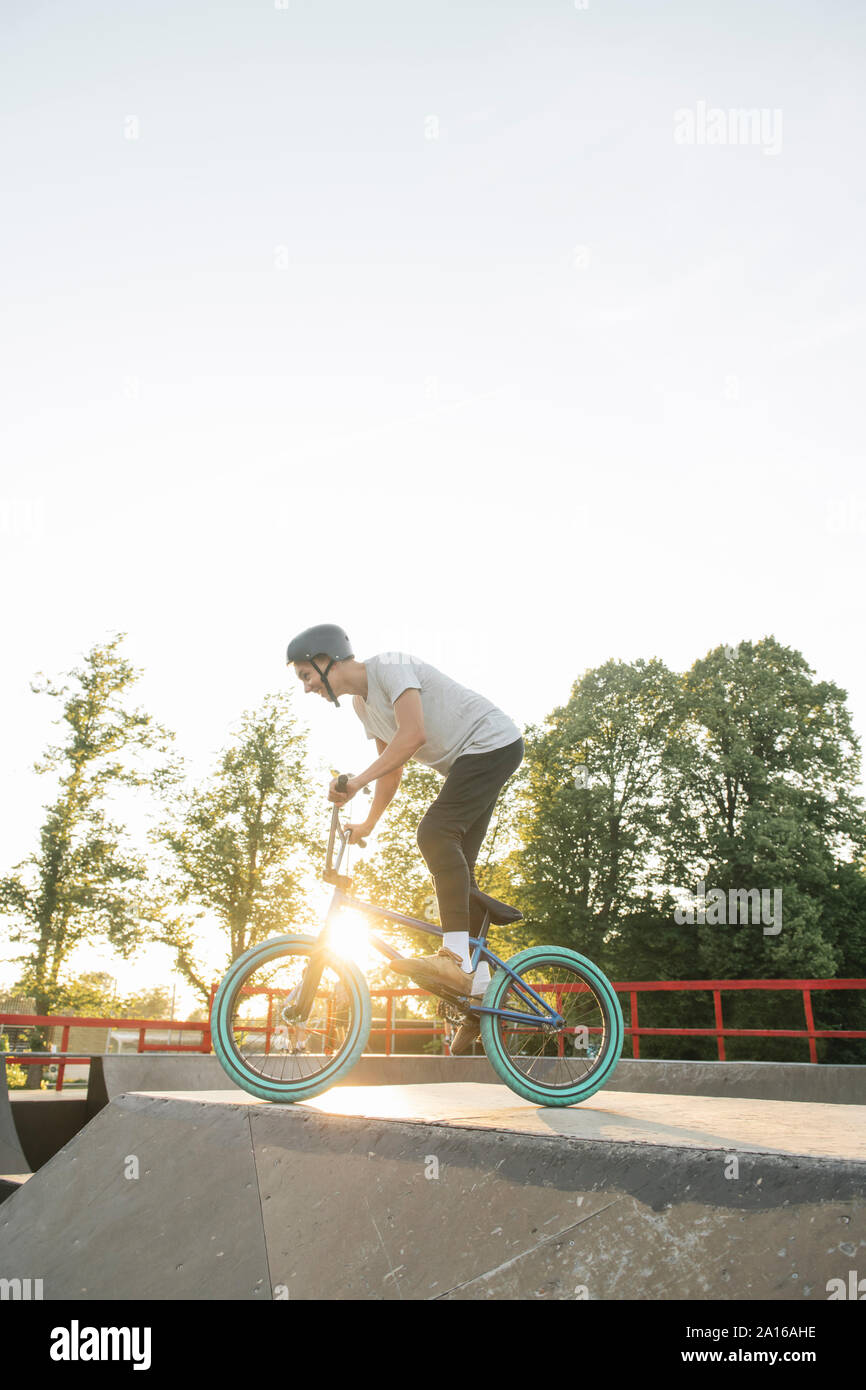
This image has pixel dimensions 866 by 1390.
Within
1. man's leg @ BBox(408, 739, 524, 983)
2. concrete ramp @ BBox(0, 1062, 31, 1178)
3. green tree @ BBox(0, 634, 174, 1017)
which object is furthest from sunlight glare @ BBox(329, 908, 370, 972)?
green tree @ BBox(0, 634, 174, 1017)

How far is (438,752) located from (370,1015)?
1.28m

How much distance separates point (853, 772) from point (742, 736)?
4.15 m

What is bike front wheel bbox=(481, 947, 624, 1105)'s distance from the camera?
13.4 feet

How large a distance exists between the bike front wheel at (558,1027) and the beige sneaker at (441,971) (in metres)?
0.15

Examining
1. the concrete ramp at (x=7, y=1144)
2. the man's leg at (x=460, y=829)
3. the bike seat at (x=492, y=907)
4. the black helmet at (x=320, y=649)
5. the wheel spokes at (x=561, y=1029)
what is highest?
the black helmet at (x=320, y=649)

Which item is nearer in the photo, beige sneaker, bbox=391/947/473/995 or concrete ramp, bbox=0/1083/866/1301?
concrete ramp, bbox=0/1083/866/1301

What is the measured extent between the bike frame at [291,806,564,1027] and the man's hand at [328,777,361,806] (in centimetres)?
4

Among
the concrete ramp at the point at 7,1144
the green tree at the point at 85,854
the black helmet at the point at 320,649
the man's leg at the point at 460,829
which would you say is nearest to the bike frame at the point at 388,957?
the man's leg at the point at 460,829

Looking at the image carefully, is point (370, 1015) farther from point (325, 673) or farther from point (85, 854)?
point (85, 854)

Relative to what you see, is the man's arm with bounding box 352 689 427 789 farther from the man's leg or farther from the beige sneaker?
the beige sneaker

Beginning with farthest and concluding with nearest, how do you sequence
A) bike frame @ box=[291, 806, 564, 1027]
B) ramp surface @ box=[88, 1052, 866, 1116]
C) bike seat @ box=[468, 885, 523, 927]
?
ramp surface @ box=[88, 1052, 866, 1116] < bike seat @ box=[468, 885, 523, 927] < bike frame @ box=[291, 806, 564, 1027]

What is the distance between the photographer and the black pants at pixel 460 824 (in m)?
4.11

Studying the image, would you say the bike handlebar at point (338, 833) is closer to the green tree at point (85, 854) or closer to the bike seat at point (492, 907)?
the bike seat at point (492, 907)

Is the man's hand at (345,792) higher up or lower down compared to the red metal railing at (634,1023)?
higher up
